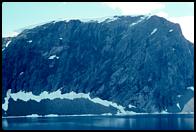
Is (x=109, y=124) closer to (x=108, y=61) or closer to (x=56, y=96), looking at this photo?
(x=56, y=96)

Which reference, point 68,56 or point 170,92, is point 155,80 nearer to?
point 170,92

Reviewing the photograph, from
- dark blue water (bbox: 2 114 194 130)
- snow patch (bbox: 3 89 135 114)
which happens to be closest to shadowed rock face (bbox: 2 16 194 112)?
snow patch (bbox: 3 89 135 114)

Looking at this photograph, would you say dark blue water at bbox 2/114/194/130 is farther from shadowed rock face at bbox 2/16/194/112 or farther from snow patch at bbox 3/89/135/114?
shadowed rock face at bbox 2/16/194/112

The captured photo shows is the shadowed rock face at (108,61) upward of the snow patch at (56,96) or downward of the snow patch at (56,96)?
upward

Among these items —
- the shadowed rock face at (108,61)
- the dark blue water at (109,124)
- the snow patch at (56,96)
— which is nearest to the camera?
the dark blue water at (109,124)

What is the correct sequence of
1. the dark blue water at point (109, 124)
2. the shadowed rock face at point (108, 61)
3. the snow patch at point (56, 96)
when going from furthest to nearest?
1. the shadowed rock face at point (108, 61)
2. the snow patch at point (56, 96)
3. the dark blue water at point (109, 124)

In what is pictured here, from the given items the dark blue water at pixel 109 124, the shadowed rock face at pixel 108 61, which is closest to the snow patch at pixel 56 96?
the shadowed rock face at pixel 108 61

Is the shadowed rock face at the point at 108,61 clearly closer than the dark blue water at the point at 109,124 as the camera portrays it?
No

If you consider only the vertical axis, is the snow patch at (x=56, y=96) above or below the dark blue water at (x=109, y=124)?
below

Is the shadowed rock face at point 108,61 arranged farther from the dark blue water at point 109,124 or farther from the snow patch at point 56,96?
the dark blue water at point 109,124

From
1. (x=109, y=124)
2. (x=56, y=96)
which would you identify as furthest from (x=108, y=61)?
(x=109, y=124)
